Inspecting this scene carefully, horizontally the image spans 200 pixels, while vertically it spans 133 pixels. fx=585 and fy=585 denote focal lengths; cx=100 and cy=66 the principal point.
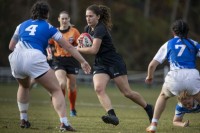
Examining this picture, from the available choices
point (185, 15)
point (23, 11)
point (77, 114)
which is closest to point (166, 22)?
point (185, 15)

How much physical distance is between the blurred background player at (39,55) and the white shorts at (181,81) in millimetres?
1275

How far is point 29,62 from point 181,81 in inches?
91.7

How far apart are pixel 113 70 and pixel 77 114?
3.02 meters

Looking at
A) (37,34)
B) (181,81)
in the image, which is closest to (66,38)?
(37,34)

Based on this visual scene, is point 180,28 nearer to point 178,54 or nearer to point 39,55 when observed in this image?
point 178,54

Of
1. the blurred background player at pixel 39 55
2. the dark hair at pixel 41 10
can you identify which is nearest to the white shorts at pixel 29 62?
the blurred background player at pixel 39 55

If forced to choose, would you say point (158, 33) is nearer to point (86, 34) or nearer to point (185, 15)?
point (185, 15)

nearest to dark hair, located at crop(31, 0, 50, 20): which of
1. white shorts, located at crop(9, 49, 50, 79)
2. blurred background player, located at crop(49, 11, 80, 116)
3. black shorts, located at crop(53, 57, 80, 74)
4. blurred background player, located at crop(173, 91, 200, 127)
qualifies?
white shorts, located at crop(9, 49, 50, 79)

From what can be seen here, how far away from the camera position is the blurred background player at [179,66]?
8.93 meters

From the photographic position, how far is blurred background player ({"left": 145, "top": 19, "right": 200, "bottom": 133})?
8930mm

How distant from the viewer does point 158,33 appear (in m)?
39.3

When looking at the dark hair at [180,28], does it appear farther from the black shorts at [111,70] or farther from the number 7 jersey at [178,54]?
the black shorts at [111,70]

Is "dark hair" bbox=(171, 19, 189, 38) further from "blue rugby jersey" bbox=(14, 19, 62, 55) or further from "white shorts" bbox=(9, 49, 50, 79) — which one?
"white shorts" bbox=(9, 49, 50, 79)

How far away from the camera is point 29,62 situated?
29.2ft
